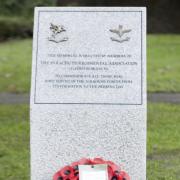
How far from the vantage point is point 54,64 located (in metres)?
5.45

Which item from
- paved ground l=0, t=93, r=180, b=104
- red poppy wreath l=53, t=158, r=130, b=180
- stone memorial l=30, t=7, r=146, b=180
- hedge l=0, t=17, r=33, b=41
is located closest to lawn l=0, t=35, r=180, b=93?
paved ground l=0, t=93, r=180, b=104

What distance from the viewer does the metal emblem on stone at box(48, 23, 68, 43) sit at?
17.9ft

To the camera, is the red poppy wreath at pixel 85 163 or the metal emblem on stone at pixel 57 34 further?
the metal emblem on stone at pixel 57 34

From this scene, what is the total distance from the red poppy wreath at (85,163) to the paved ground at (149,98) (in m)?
4.75

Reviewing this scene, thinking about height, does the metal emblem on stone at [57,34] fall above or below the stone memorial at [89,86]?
above

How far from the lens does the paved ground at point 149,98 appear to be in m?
10.1

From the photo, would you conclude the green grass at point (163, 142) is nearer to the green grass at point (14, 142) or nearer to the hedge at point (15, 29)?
the green grass at point (14, 142)

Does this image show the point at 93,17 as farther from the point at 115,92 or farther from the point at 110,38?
the point at 115,92

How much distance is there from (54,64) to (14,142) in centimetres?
251

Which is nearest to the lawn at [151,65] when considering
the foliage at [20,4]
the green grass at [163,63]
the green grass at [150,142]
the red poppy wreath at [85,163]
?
the green grass at [163,63]

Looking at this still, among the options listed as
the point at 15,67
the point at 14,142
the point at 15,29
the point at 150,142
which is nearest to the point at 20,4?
the point at 15,67

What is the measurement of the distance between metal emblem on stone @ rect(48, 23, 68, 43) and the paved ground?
4596 mm

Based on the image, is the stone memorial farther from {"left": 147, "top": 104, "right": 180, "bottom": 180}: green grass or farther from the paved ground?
the paved ground

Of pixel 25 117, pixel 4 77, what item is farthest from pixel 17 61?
pixel 25 117
